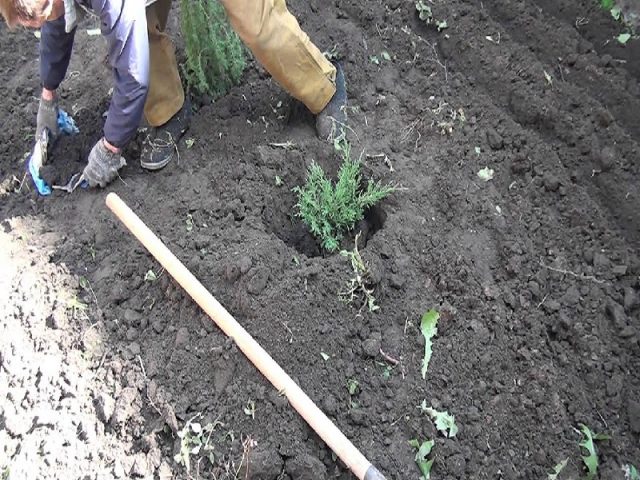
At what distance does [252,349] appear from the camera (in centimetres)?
268

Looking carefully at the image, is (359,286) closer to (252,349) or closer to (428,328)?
(428,328)

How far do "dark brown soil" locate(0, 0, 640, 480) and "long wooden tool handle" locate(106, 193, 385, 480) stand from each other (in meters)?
0.07

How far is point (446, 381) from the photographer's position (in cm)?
274

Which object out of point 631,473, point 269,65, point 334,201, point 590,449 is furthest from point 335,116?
point 631,473

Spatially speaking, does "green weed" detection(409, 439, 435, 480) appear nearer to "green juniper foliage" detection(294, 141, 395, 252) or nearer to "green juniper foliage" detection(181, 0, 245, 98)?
"green juniper foliage" detection(294, 141, 395, 252)

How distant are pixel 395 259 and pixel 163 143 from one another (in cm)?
142

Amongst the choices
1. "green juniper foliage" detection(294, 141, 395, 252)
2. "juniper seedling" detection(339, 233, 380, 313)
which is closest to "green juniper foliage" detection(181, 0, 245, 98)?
"green juniper foliage" detection(294, 141, 395, 252)

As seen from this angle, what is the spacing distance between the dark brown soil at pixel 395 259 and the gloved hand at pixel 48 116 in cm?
14

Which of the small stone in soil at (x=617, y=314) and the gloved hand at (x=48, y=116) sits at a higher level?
the small stone in soil at (x=617, y=314)

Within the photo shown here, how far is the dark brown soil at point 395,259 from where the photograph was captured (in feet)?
8.70

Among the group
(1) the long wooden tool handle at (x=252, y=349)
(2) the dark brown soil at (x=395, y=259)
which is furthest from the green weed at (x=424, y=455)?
(1) the long wooden tool handle at (x=252, y=349)

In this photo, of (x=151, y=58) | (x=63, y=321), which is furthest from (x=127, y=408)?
(x=151, y=58)

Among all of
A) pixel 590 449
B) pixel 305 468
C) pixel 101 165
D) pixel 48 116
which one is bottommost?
pixel 48 116

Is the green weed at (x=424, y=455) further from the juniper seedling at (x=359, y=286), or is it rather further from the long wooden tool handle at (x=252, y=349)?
the juniper seedling at (x=359, y=286)
